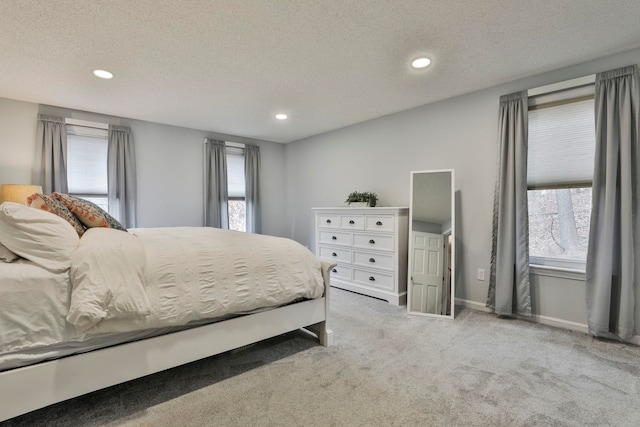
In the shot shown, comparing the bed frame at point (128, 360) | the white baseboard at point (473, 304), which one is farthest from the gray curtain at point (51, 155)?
the white baseboard at point (473, 304)

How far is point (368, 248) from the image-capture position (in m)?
3.61

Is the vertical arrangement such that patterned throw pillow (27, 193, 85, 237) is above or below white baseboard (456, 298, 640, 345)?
above

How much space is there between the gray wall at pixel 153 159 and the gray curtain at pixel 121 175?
128 mm

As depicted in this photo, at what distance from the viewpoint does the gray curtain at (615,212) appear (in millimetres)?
2232

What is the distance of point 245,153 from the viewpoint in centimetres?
500

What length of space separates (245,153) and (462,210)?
136 inches

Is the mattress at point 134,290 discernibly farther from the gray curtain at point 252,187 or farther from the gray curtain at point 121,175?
the gray curtain at point 252,187

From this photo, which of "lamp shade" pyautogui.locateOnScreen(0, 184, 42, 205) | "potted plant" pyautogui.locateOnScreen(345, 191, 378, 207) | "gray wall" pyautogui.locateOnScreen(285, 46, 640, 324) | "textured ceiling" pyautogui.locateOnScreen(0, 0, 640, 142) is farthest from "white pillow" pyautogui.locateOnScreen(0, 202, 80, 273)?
"gray wall" pyautogui.locateOnScreen(285, 46, 640, 324)

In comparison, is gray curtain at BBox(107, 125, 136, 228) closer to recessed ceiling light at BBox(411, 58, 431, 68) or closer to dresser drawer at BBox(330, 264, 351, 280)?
dresser drawer at BBox(330, 264, 351, 280)

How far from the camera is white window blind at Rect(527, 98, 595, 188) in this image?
2.52 m

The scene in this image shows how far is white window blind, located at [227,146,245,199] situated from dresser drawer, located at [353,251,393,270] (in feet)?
7.73

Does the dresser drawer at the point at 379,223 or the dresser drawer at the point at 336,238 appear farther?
the dresser drawer at the point at 336,238

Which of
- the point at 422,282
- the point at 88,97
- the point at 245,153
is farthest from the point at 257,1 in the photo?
the point at 245,153

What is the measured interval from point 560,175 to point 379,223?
5.70 feet
